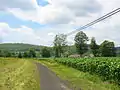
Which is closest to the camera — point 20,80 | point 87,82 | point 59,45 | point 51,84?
point 51,84

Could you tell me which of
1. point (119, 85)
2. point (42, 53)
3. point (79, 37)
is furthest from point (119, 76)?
point (42, 53)

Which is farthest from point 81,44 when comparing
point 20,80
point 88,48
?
point 20,80

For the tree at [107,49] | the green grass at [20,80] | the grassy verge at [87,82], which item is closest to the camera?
the grassy verge at [87,82]

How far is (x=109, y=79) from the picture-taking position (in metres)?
26.1

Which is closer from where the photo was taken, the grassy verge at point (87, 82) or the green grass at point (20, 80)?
the grassy verge at point (87, 82)

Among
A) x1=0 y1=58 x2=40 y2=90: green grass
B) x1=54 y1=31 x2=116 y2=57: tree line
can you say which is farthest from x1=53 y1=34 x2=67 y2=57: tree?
x1=0 y1=58 x2=40 y2=90: green grass

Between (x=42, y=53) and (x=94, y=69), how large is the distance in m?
165

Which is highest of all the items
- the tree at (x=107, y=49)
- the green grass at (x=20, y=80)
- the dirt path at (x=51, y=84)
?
the tree at (x=107, y=49)

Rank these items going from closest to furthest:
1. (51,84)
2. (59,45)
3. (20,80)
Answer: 1. (51,84)
2. (20,80)
3. (59,45)

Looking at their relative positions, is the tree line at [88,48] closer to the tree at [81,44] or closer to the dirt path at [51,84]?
the tree at [81,44]

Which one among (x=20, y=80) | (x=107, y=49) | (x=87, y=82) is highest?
(x=107, y=49)

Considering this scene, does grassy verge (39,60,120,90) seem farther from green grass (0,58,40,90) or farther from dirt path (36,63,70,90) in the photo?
green grass (0,58,40,90)

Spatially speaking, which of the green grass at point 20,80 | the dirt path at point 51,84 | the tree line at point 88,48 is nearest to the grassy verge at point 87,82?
the dirt path at point 51,84

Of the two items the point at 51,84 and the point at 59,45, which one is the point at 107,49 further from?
the point at 51,84
